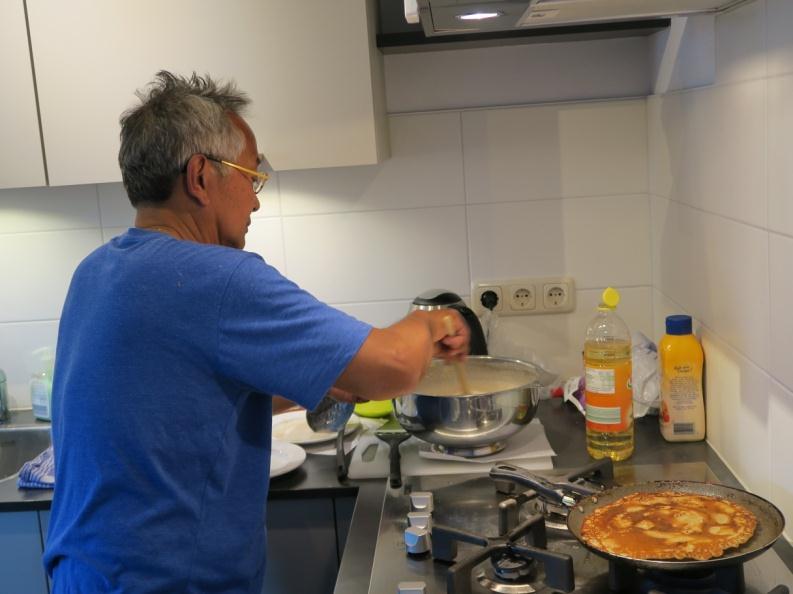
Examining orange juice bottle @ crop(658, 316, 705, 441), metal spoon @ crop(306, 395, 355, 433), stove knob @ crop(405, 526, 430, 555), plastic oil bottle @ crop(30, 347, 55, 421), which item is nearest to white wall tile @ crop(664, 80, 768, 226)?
orange juice bottle @ crop(658, 316, 705, 441)

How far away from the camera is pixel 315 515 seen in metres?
1.77

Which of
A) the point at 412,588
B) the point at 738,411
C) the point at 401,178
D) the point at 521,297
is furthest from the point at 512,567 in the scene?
the point at 401,178

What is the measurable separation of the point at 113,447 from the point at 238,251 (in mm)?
305

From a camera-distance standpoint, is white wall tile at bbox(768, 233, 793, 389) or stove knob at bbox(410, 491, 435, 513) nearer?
white wall tile at bbox(768, 233, 793, 389)

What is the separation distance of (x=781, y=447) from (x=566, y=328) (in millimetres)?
870

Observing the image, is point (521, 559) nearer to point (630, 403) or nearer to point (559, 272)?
point (630, 403)

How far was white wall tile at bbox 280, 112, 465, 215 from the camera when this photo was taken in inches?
86.0

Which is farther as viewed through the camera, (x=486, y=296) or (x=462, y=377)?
(x=486, y=296)

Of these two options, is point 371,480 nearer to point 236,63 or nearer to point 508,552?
point 508,552

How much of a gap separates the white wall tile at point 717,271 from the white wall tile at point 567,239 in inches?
2.3

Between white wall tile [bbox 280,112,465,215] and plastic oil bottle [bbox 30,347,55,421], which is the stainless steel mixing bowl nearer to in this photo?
white wall tile [bbox 280,112,465,215]

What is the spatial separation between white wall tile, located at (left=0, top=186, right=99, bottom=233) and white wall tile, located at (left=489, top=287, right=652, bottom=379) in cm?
99

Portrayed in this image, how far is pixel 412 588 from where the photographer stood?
1235mm

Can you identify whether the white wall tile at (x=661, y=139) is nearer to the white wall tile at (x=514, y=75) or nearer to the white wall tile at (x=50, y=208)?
the white wall tile at (x=514, y=75)
